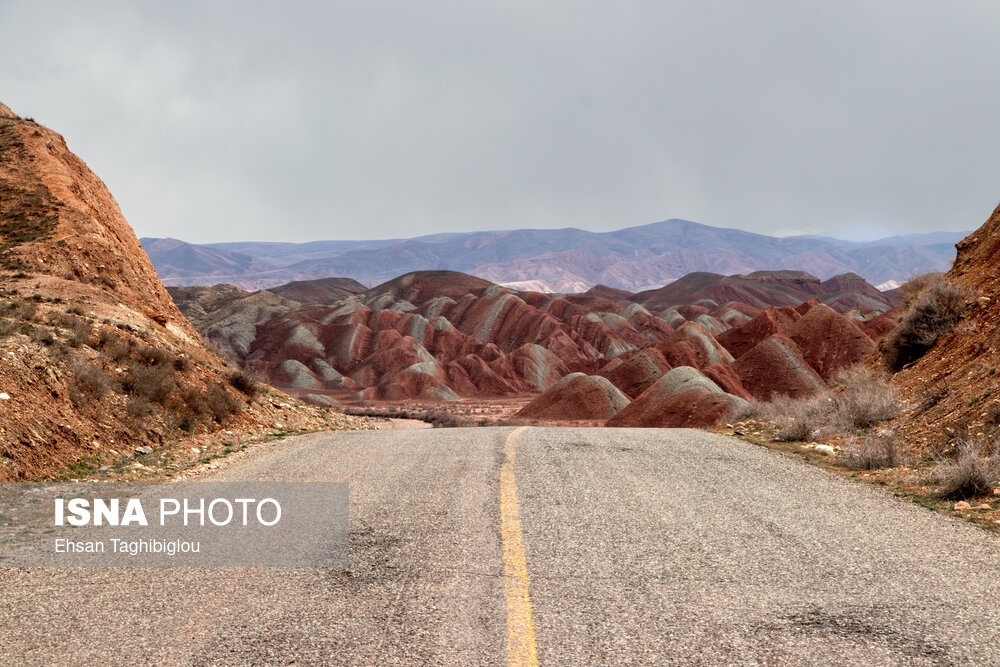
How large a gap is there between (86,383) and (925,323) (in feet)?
59.4

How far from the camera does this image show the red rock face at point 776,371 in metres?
56.7

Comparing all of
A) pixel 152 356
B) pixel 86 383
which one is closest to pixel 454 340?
pixel 152 356

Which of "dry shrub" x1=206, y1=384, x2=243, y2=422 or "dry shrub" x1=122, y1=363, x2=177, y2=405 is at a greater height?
"dry shrub" x1=122, y1=363, x2=177, y2=405

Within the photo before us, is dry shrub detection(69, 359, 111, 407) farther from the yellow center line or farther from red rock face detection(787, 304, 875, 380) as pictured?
red rock face detection(787, 304, 875, 380)

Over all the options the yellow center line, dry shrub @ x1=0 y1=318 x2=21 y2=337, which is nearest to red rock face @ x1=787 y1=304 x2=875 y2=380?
the yellow center line

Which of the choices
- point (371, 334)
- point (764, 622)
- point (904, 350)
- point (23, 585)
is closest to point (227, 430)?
point (23, 585)

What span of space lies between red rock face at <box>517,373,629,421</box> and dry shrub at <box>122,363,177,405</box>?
44358 mm

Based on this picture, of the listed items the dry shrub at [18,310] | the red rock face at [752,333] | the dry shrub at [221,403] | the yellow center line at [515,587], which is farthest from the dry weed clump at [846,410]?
the red rock face at [752,333]

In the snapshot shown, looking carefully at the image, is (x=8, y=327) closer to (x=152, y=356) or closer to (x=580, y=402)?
(x=152, y=356)

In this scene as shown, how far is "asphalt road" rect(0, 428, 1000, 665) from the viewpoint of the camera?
4102mm

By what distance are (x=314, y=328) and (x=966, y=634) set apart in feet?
364

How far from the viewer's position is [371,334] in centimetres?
10769

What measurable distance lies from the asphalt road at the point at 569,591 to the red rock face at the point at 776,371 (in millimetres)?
52611

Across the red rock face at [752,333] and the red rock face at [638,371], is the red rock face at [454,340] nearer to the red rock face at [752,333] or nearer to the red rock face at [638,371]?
the red rock face at [752,333]
